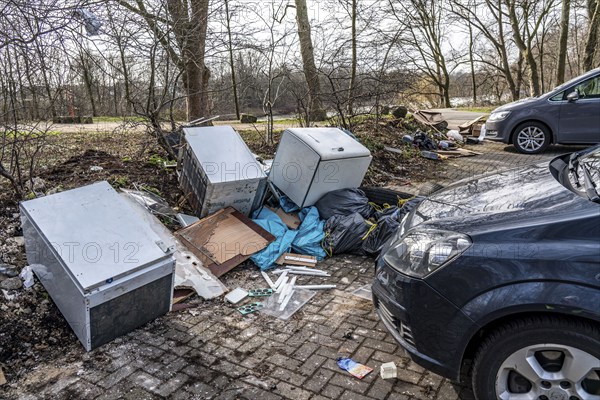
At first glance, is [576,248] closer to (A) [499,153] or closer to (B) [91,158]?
(B) [91,158]

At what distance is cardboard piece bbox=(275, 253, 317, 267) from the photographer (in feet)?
14.4

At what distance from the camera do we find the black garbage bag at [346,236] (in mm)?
4633

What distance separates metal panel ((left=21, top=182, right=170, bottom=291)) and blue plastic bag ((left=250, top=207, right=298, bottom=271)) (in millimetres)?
1365

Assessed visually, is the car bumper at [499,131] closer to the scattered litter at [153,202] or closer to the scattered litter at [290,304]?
the scattered litter at [290,304]

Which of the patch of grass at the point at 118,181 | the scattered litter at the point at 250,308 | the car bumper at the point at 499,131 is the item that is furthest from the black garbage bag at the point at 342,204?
the car bumper at the point at 499,131

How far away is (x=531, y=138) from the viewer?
9.42m

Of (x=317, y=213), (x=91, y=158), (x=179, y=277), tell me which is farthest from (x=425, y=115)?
(x=179, y=277)

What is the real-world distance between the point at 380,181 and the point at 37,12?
5325 mm

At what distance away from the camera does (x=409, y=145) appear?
9.99 m

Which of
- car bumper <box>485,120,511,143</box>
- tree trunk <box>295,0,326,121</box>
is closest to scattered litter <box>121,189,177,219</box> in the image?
tree trunk <box>295,0,326,121</box>

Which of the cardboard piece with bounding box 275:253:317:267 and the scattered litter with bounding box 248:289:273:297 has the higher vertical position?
the cardboard piece with bounding box 275:253:317:267

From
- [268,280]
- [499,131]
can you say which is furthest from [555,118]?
[268,280]

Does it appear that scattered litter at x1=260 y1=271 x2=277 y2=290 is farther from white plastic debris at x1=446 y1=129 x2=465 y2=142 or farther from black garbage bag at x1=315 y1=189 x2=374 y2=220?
white plastic debris at x1=446 y1=129 x2=465 y2=142

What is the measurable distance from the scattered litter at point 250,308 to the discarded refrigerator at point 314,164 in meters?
1.75
